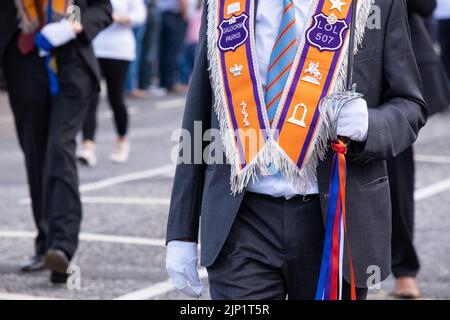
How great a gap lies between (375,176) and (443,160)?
25.6ft

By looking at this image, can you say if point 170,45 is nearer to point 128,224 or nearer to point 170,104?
point 170,104

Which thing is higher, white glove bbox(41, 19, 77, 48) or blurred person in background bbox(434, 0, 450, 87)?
white glove bbox(41, 19, 77, 48)

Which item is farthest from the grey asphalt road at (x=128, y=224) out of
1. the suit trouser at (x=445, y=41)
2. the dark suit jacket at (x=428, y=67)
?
the dark suit jacket at (x=428, y=67)

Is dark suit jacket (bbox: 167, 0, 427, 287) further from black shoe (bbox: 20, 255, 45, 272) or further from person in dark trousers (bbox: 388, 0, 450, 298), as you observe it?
black shoe (bbox: 20, 255, 45, 272)

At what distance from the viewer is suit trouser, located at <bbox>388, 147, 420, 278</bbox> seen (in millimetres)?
6117

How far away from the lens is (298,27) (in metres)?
3.56

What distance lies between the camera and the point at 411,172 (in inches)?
245

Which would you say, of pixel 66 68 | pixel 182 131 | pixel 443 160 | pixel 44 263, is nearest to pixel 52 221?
pixel 44 263

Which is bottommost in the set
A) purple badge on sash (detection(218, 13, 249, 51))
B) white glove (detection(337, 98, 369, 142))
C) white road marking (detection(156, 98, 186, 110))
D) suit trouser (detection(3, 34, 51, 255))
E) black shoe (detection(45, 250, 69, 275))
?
white road marking (detection(156, 98, 186, 110))

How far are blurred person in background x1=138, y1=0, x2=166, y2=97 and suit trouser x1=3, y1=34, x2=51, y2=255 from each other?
10360mm

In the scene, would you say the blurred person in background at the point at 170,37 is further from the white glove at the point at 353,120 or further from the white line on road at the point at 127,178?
the white glove at the point at 353,120

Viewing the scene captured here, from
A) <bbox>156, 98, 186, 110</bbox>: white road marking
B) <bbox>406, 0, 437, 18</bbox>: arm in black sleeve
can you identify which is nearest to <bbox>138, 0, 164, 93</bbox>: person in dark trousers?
<bbox>156, 98, 186, 110</bbox>: white road marking

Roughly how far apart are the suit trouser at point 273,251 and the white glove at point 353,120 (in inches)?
11.7

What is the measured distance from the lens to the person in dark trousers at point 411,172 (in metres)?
5.82
